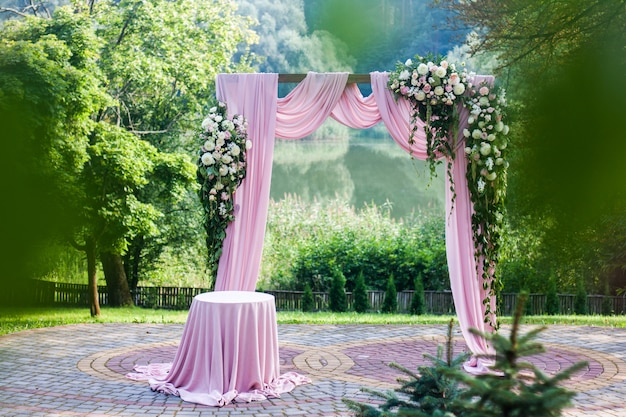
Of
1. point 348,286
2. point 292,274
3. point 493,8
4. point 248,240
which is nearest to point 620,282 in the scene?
point 348,286

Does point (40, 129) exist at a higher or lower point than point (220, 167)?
lower

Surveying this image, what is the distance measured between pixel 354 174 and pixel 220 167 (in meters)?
29.9

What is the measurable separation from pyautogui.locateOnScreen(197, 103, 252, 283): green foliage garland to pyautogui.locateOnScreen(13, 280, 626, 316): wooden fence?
6.44 metres

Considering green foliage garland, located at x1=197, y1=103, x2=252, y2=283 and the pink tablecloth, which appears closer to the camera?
the pink tablecloth

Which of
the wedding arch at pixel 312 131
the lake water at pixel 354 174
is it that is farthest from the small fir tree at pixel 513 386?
the lake water at pixel 354 174

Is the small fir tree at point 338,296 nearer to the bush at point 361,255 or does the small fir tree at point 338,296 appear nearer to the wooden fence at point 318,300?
the wooden fence at point 318,300

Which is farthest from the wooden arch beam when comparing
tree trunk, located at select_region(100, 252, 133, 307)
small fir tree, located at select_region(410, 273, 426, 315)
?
tree trunk, located at select_region(100, 252, 133, 307)

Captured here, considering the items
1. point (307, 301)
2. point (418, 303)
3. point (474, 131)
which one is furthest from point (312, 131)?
point (307, 301)

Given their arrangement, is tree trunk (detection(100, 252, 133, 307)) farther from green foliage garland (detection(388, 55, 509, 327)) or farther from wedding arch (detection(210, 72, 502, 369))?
green foliage garland (detection(388, 55, 509, 327))

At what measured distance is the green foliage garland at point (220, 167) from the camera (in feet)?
23.5

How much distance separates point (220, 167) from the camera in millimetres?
7172

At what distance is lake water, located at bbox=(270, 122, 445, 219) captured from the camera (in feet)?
106

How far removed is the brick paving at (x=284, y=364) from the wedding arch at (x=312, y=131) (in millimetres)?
947

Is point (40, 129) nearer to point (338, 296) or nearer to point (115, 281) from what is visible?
point (338, 296)
